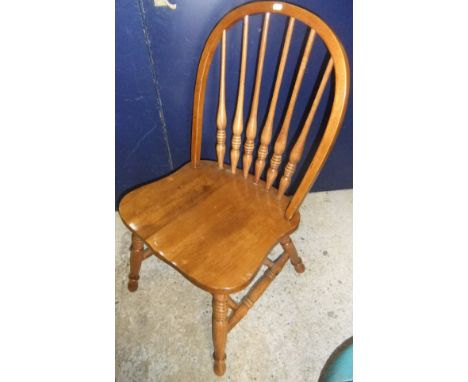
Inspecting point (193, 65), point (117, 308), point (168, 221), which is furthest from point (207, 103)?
point (117, 308)

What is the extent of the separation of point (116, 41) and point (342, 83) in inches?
28.7

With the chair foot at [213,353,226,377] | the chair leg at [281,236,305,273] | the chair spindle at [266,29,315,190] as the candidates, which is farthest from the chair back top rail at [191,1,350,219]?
the chair foot at [213,353,226,377]

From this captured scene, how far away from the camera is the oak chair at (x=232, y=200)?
0.77 meters

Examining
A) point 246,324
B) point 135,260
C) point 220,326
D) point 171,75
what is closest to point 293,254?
point 246,324

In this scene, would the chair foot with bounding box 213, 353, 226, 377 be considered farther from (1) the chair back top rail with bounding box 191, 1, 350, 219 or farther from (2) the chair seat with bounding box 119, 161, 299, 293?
(1) the chair back top rail with bounding box 191, 1, 350, 219

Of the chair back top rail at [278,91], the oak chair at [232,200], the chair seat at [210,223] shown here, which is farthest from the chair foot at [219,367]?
the chair back top rail at [278,91]

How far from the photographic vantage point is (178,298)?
4.15ft

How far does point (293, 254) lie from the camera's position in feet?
4.01

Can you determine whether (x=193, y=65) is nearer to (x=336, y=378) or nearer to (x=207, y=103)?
(x=207, y=103)

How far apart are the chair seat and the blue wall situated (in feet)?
1.06

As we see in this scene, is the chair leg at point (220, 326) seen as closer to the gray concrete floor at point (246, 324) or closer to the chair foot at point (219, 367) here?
the chair foot at point (219, 367)

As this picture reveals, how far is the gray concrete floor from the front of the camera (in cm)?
108

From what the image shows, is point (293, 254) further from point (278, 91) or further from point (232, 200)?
point (278, 91)

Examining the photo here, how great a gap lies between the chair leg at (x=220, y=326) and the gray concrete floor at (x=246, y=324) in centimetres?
12
